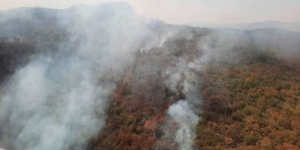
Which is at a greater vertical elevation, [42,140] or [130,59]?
[130,59]

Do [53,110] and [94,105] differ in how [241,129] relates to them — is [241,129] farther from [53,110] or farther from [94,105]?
[53,110]

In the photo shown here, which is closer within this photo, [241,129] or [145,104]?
[241,129]

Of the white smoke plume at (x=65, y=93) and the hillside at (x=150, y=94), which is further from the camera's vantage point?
the white smoke plume at (x=65, y=93)

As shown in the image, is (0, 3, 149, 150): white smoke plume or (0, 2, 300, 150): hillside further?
(0, 3, 149, 150): white smoke plume

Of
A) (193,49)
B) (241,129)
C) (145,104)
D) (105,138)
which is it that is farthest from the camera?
(193,49)

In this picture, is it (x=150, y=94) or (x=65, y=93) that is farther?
(x=65, y=93)

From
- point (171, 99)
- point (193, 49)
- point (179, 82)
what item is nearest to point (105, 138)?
point (171, 99)

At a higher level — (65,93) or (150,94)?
(150,94)

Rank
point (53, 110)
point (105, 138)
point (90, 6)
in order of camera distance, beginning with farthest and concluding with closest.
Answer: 1. point (90, 6)
2. point (53, 110)
3. point (105, 138)
